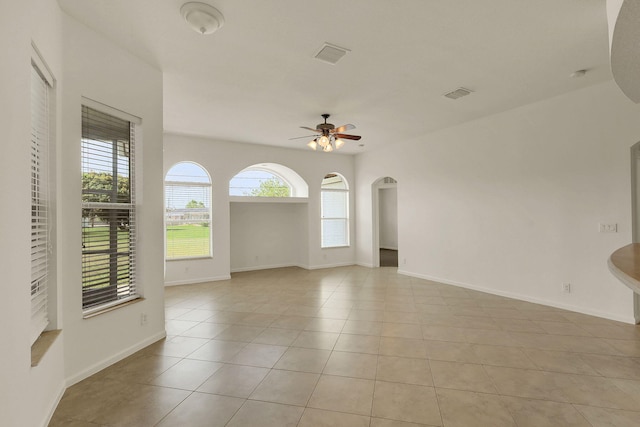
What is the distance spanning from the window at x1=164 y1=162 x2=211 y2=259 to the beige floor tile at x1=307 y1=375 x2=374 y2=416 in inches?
187

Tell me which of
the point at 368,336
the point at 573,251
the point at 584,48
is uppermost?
the point at 584,48

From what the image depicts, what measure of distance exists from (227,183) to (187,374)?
4601mm

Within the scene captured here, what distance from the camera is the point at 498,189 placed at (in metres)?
5.20

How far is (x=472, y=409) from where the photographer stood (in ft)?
7.23

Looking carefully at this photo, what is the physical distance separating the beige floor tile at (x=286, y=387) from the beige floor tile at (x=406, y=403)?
53 cm

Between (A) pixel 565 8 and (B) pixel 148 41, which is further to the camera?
(B) pixel 148 41

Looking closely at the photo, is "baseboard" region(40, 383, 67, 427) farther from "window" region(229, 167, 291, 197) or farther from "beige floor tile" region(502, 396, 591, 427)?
"window" region(229, 167, 291, 197)

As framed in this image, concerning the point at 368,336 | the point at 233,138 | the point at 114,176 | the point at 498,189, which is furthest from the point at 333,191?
the point at 114,176

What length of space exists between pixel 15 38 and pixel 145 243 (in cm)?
207

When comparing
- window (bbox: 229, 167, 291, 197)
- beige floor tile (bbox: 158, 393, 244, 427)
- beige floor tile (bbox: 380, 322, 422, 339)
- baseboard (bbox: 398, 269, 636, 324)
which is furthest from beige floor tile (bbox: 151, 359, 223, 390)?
window (bbox: 229, 167, 291, 197)

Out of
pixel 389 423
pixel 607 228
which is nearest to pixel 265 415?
pixel 389 423

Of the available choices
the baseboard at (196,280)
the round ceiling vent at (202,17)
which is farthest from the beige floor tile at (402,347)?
the baseboard at (196,280)

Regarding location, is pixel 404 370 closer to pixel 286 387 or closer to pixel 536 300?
pixel 286 387

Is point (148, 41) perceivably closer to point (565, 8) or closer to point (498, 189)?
point (565, 8)
